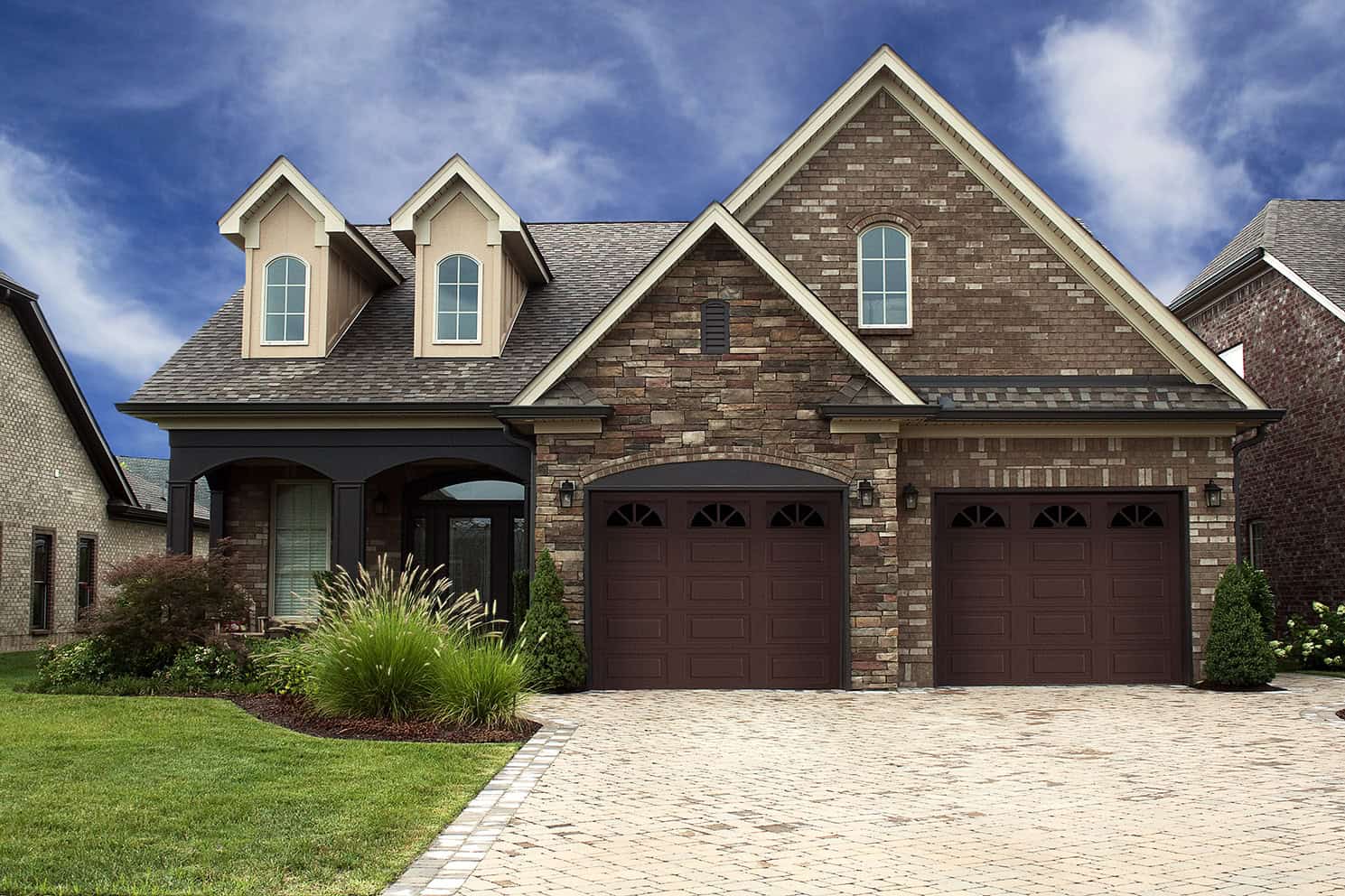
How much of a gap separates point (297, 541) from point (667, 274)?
23.4 feet

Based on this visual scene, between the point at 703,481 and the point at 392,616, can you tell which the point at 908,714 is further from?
the point at 392,616

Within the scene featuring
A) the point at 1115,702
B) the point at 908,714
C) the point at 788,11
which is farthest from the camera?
the point at 788,11

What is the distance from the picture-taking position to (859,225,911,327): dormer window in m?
16.5

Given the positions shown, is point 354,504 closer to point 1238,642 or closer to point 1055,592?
point 1055,592

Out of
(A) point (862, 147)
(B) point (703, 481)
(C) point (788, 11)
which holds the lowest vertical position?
(B) point (703, 481)

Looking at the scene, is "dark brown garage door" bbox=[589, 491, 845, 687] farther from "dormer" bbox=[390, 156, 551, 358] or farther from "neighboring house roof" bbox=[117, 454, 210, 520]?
"neighboring house roof" bbox=[117, 454, 210, 520]

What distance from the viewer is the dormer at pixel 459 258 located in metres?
17.6

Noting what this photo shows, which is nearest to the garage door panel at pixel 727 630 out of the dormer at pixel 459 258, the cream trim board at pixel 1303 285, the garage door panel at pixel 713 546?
the garage door panel at pixel 713 546

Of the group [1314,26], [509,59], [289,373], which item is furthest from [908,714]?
[1314,26]

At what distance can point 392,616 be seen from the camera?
11570 millimetres

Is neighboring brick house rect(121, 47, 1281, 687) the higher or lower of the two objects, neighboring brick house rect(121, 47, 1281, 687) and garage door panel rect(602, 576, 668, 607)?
the higher

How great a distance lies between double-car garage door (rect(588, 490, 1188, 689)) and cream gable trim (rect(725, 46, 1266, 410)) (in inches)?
77.6

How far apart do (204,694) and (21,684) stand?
8.96 ft

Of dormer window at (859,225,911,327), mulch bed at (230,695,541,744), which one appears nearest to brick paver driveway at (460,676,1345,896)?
mulch bed at (230,695,541,744)
